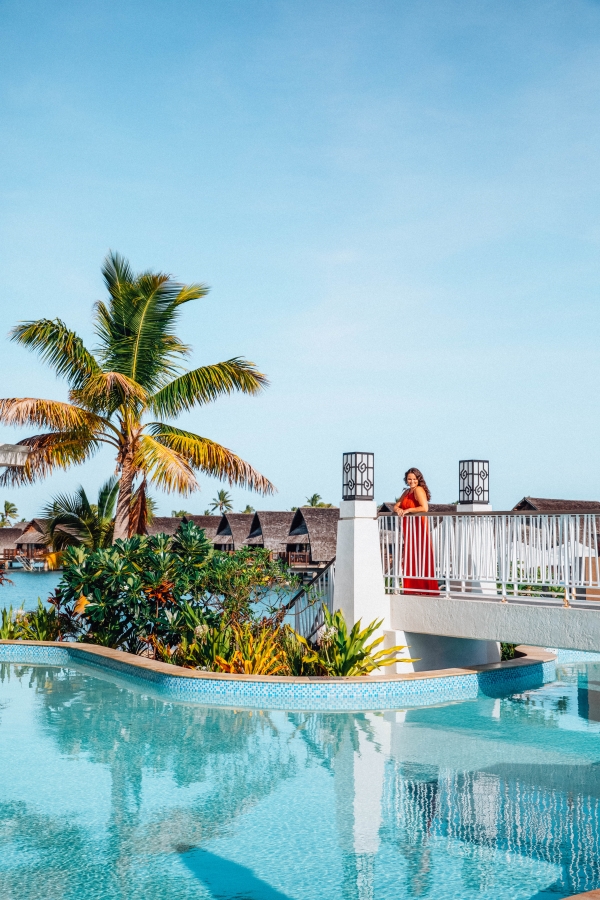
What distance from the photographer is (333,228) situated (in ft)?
53.2

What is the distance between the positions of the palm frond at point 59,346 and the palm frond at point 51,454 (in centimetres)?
83

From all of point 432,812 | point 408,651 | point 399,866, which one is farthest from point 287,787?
point 408,651

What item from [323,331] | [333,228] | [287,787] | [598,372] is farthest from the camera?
[598,372]

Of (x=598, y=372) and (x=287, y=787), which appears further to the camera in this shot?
(x=598, y=372)

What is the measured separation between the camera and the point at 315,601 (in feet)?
36.3

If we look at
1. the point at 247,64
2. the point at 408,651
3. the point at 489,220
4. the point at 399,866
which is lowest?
the point at 399,866

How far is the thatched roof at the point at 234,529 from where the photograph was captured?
169ft

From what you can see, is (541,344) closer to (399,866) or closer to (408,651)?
(408,651)

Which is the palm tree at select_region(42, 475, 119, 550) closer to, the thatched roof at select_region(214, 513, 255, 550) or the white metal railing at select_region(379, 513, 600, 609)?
the white metal railing at select_region(379, 513, 600, 609)

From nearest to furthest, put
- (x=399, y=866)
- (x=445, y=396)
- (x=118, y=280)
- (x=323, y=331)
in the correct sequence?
(x=399, y=866)
(x=118, y=280)
(x=323, y=331)
(x=445, y=396)

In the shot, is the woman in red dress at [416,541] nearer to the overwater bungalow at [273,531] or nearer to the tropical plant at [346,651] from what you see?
the tropical plant at [346,651]

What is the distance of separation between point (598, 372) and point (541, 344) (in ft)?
11.3

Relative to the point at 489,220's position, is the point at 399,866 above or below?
below

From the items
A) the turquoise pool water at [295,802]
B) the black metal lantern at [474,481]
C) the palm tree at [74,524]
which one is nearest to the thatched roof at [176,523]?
the palm tree at [74,524]
